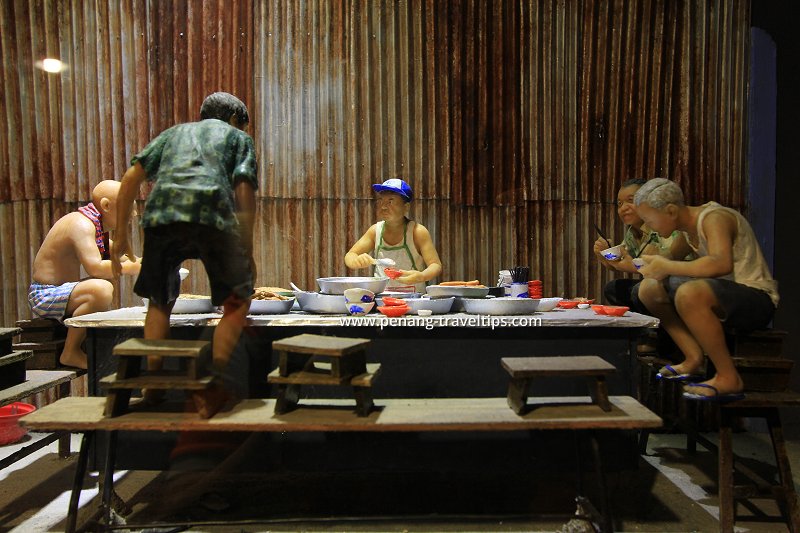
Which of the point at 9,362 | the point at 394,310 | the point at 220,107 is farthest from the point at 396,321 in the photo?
the point at 9,362

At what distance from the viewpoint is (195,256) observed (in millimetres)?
3055

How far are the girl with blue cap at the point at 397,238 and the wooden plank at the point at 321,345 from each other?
2.19 metres

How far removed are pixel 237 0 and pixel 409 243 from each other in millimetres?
2925

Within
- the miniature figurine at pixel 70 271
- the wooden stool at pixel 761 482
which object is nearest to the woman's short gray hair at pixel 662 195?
the wooden stool at pixel 761 482

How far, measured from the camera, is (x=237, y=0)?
18.0 ft

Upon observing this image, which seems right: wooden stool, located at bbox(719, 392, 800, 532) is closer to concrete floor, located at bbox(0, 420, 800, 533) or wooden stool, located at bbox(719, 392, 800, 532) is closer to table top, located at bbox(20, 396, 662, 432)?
concrete floor, located at bbox(0, 420, 800, 533)

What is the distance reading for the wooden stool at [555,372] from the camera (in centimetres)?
287

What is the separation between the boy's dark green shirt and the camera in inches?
111

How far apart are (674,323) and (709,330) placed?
0.42 metres

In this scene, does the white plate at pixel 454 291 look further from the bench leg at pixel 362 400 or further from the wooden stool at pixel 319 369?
the bench leg at pixel 362 400

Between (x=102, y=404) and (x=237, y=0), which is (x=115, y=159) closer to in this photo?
(x=237, y=0)

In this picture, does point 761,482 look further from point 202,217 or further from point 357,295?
point 202,217

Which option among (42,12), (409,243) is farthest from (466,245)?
(42,12)

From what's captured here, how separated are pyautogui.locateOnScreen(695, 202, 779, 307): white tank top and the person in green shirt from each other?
276 centimetres
